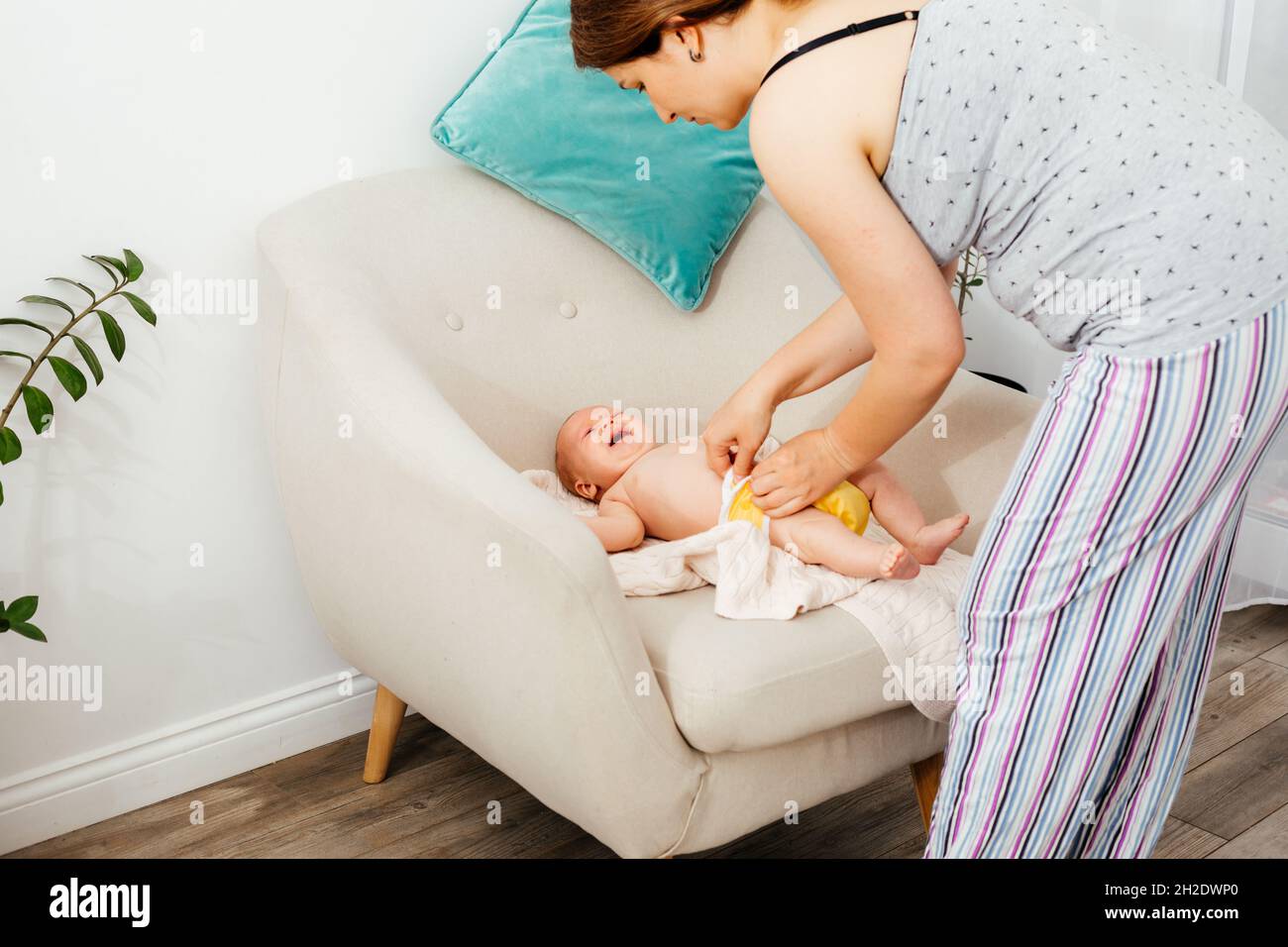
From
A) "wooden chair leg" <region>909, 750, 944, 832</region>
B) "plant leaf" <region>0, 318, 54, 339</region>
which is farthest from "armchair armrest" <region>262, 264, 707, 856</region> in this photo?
"wooden chair leg" <region>909, 750, 944, 832</region>

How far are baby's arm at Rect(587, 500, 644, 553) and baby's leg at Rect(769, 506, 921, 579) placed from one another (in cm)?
20

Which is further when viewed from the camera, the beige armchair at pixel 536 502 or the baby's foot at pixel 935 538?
the baby's foot at pixel 935 538

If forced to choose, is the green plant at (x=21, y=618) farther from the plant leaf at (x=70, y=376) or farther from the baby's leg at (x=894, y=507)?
the baby's leg at (x=894, y=507)

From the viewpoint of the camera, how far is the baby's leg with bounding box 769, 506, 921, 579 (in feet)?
4.64

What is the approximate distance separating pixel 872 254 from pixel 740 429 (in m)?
0.40

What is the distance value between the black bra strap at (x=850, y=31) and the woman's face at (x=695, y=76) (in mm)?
67

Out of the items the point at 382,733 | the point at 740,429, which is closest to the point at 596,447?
the point at 740,429

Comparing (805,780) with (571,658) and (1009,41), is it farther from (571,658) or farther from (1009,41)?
(1009,41)

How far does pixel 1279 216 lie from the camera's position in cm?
104

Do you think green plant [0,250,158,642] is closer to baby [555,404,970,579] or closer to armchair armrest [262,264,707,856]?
armchair armrest [262,264,707,856]

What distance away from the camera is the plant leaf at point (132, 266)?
1559 mm

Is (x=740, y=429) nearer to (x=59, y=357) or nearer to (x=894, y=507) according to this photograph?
(x=894, y=507)

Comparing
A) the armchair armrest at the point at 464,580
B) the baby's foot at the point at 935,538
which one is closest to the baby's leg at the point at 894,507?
the baby's foot at the point at 935,538

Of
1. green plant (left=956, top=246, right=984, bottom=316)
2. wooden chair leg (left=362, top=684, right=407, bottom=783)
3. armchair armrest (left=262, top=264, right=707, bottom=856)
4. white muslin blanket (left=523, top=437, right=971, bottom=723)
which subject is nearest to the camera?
armchair armrest (left=262, top=264, right=707, bottom=856)
